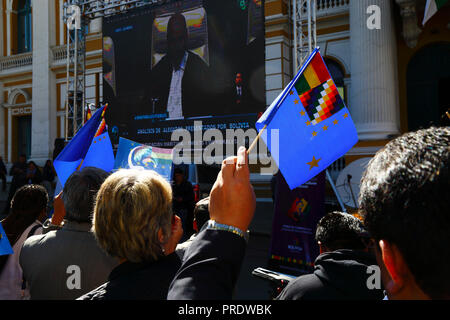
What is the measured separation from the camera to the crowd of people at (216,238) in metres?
0.75

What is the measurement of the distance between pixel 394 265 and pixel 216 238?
397mm

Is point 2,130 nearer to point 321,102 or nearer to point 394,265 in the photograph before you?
point 321,102

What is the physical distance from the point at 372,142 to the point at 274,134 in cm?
773

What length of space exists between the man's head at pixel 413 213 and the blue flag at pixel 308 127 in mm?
1488

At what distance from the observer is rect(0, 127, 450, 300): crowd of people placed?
0.75m

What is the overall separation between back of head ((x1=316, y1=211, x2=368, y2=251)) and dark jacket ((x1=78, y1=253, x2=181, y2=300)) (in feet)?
3.23

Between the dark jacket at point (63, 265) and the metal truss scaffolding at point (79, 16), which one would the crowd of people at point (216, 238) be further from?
the metal truss scaffolding at point (79, 16)

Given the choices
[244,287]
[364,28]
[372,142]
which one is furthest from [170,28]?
[244,287]

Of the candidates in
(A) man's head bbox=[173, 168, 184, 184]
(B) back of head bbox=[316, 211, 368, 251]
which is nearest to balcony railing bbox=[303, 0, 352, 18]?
(A) man's head bbox=[173, 168, 184, 184]

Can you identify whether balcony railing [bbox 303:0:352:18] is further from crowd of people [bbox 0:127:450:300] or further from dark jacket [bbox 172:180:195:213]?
crowd of people [bbox 0:127:450:300]

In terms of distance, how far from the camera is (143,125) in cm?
1259

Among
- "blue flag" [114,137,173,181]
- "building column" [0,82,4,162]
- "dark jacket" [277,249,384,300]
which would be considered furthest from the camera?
"building column" [0,82,4,162]

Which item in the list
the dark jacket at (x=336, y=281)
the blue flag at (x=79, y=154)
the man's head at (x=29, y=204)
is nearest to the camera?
the dark jacket at (x=336, y=281)

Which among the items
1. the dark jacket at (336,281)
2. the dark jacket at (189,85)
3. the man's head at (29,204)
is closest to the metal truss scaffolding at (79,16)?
the dark jacket at (189,85)
